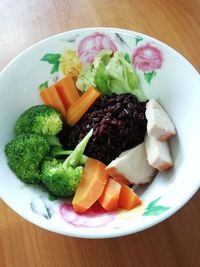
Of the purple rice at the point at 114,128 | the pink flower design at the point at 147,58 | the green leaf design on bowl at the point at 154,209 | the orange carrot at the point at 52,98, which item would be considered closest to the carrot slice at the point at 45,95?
the orange carrot at the point at 52,98

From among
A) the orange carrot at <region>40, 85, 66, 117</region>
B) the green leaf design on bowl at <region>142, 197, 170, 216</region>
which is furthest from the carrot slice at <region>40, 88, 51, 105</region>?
the green leaf design on bowl at <region>142, 197, 170, 216</region>

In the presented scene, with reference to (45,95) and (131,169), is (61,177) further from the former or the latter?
(45,95)

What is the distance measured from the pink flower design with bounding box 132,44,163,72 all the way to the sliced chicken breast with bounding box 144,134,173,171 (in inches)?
8.4

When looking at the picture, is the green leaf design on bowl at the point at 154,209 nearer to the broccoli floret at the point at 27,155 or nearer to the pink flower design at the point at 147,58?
the broccoli floret at the point at 27,155

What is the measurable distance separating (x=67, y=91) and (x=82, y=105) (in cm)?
6

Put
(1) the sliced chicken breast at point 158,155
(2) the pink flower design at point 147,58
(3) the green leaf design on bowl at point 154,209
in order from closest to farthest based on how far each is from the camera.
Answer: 1. (3) the green leaf design on bowl at point 154,209
2. (1) the sliced chicken breast at point 158,155
3. (2) the pink flower design at point 147,58

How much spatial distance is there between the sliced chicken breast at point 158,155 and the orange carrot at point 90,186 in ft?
0.41

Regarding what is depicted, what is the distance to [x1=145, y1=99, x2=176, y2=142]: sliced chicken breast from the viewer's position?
94 centimetres

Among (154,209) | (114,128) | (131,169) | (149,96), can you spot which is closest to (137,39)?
(149,96)

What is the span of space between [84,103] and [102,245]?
39 centimetres

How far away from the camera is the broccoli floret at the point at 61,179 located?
91 cm

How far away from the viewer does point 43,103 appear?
42.7 inches

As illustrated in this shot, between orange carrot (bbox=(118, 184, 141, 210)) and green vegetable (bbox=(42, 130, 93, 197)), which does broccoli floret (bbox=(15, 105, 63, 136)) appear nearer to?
green vegetable (bbox=(42, 130, 93, 197))

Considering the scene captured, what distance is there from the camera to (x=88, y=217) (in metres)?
0.86
